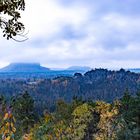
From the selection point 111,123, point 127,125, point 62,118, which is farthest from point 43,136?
point 62,118

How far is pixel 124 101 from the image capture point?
7369cm

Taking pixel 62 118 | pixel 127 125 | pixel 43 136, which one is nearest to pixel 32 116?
pixel 62 118

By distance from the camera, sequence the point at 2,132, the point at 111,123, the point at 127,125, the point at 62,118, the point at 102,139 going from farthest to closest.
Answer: the point at 62,118 → the point at 111,123 → the point at 102,139 → the point at 127,125 → the point at 2,132

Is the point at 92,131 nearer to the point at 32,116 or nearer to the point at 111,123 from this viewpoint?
the point at 111,123

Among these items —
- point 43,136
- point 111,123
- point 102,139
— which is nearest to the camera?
point 43,136

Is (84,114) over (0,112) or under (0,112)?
under

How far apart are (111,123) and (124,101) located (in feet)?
24.5

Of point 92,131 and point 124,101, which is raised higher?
point 124,101

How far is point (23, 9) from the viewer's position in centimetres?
812

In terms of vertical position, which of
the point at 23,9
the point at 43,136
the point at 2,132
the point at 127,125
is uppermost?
the point at 23,9

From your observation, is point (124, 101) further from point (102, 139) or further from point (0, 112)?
point (0, 112)

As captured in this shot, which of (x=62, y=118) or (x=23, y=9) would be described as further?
(x=62, y=118)

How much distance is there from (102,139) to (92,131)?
958cm

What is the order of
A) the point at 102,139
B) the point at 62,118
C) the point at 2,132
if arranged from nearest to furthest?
the point at 2,132, the point at 102,139, the point at 62,118
